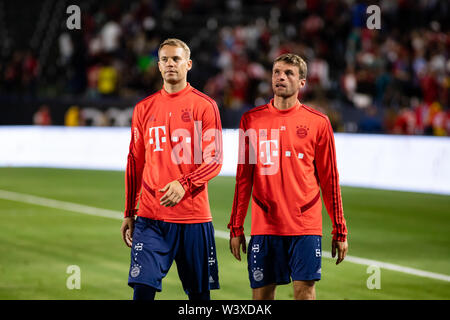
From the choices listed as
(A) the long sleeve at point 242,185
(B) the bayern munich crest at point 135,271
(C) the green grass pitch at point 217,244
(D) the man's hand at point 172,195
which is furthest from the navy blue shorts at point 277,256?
(C) the green grass pitch at point 217,244

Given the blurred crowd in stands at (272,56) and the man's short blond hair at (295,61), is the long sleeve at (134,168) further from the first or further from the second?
the blurred crowd in stands at (272,56)

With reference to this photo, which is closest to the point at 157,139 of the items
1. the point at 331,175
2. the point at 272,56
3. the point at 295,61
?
the point at 295,61

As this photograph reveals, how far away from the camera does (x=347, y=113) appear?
855 inches

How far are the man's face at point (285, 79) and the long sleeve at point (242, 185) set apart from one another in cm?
44

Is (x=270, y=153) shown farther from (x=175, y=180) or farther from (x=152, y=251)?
(x=152, y=251)

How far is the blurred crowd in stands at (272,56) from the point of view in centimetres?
2149

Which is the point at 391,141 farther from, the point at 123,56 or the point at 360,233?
the point at 123,56

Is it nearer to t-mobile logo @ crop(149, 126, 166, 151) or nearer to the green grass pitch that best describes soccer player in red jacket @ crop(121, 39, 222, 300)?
t-mobile logo @ crop(149, 126, 166, 151)

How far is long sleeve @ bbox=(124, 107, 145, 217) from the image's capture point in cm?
634

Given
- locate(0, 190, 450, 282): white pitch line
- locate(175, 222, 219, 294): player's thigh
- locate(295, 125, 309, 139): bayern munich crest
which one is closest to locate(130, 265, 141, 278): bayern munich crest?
locate(175, 222, 219, 294): player's thigh

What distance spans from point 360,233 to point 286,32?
51.1 ft

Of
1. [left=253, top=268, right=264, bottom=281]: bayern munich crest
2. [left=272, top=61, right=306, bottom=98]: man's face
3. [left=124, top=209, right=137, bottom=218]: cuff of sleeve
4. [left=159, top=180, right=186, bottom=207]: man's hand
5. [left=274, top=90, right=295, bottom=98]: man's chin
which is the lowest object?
[left=253, top=268, right=264, bottom=281]: bayern munich crest

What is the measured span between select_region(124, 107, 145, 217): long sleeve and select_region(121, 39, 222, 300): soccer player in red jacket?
0.10 m

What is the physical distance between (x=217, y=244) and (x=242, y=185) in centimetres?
567
